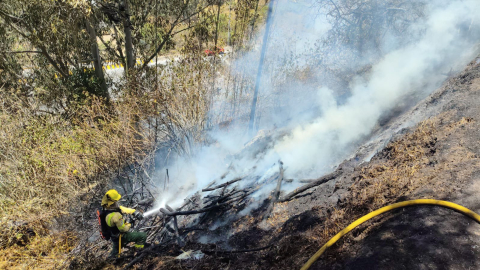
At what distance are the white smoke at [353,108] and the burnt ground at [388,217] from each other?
146cm

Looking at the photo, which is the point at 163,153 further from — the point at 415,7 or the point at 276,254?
the point at 415,7

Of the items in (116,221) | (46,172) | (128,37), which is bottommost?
(46,172)

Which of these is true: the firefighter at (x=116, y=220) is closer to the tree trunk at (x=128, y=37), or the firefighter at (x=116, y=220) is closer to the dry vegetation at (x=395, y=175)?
the dry vegetation at (x=395, y=175)

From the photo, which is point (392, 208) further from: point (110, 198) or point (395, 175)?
point (110, 198)

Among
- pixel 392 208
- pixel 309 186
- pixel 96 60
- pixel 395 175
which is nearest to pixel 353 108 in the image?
pixel 309 186

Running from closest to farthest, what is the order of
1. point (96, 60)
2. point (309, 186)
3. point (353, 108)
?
1. point (309, 186)
2. point (353, 108)
3. point (96, 60)

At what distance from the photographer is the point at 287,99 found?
13.9m

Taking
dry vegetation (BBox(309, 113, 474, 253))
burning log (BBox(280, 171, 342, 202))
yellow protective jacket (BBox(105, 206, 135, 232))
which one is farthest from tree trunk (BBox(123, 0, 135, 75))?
dry vegetation (BBox(309, 113, 474, 253))

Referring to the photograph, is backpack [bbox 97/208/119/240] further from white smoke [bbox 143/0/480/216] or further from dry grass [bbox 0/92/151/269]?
white smoke [bbox 143/0/480/216]

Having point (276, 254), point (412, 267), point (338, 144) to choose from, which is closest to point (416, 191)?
point (412, 267)

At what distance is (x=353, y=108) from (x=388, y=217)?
→ 694 centimetres

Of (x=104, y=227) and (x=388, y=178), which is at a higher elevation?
(x=388, y=178)

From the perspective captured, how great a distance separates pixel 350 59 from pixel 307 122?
4.60 metres

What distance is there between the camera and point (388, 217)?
4168mm
